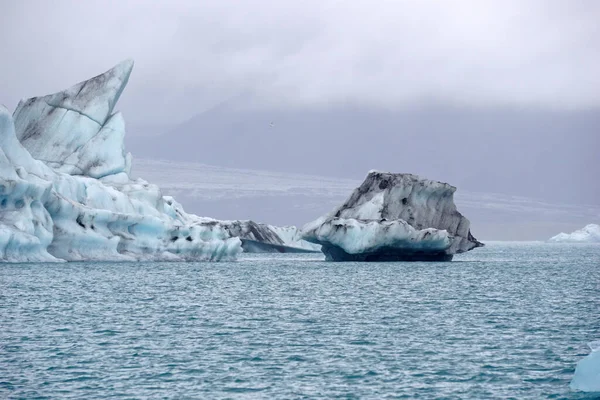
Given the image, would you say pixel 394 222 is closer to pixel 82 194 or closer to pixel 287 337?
pixel 82 194

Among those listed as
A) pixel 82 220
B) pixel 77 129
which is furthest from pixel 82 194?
pixel 77 129

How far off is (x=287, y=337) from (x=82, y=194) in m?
27.1

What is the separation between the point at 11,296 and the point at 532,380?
1975 centimetres

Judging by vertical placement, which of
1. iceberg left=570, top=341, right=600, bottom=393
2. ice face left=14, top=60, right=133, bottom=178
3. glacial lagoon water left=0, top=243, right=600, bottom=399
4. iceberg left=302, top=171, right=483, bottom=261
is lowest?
glacial lagoon water left=0, top=243, right=600, bottom=399

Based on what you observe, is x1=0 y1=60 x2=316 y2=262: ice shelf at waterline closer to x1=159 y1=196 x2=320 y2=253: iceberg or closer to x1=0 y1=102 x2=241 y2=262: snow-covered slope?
x1=0 y1=102 x2=241 y2=262: snow-covered slope

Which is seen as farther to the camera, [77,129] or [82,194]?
[77,129]

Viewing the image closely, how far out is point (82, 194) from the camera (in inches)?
1881

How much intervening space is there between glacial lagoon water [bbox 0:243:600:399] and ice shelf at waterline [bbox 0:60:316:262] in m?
2.82

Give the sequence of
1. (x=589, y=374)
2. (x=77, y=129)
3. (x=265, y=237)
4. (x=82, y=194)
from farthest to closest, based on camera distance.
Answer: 1. (x=265, y=237)
2. (x=77, y=129)
3. (x=82, y=194)
4. (x=589, y=374)

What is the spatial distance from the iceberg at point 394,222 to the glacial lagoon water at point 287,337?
8764 mm

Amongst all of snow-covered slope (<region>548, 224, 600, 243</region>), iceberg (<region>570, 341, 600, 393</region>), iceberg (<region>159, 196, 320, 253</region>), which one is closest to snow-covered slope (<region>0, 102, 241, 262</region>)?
iceberg (<region>159, 196, 320, 253</region>)

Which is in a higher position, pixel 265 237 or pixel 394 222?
pixel 394 222

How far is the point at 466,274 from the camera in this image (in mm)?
48594

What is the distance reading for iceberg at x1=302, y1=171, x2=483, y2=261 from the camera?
5050 cm
